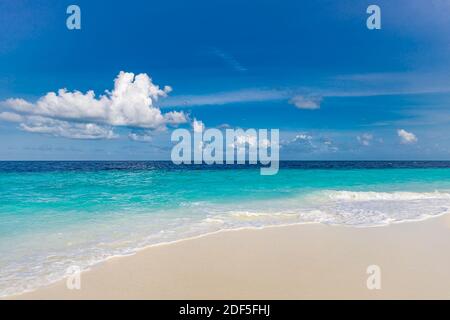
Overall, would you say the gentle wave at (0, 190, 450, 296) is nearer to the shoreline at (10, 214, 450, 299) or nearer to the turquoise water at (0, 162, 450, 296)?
the turquoise water at (0, 162, 450, 296)

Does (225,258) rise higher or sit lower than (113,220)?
lower

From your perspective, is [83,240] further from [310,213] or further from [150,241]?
[310,213]

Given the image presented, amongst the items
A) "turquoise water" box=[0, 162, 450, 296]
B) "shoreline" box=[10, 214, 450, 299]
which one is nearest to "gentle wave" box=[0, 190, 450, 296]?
"turquoise water" box=[0, 162, 450, 296]

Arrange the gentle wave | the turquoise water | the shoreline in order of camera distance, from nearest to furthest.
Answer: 1. the shoreline
2. the gentle wave
3. the turquoise water

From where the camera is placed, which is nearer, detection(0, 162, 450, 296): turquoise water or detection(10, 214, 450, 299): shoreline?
detection(10, 214, 450, 299): shoreline

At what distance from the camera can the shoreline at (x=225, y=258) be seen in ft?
14.9

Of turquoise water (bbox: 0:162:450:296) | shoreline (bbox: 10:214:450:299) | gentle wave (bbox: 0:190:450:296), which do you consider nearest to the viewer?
shoreline (bbox: 10:214:450:299)

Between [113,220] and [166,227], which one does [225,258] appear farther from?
[113,220]

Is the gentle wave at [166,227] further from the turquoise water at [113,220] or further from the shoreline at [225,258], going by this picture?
the shoreline at [225,258]

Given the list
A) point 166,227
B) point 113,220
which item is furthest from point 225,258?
point 113,220

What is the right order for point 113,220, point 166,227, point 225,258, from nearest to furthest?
point 225,258 < point 166,227 < point 113,220

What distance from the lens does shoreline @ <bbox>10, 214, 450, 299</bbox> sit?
4.55 metres

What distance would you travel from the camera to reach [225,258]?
229 inches
